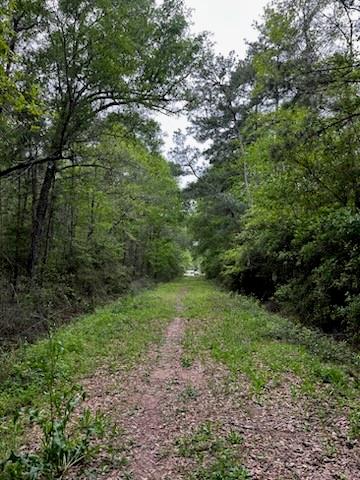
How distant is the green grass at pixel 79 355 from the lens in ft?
17.3

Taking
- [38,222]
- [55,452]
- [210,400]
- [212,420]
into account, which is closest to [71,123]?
[38,222]

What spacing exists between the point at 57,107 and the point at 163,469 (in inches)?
405

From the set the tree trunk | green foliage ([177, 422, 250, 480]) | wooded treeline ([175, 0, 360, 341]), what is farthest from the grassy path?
the tree trunk

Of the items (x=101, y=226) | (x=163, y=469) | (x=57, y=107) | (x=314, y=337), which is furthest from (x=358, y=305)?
(x=101, y=226)

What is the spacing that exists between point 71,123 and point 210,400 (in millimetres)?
9290

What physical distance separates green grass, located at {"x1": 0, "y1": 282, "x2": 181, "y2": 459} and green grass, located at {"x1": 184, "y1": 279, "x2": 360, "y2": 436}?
123cm

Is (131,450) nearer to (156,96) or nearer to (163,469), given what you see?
(163,469)

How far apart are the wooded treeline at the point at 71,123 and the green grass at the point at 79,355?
1.55m

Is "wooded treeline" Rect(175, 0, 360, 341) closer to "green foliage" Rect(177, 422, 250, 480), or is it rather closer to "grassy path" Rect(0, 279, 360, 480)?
"grassy path" Rect(0, 279, 360, 480)

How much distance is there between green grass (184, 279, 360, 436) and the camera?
5715 mm

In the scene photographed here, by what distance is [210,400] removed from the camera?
544 centimetres

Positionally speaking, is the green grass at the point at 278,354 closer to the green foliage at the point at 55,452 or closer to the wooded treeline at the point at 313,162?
the wooded treeline at the point at 313,162

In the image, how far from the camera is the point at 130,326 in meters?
10.9

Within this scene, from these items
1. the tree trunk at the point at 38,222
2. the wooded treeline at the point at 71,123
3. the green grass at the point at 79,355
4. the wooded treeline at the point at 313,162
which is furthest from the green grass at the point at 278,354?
the tree trunk at the point at 38,222
